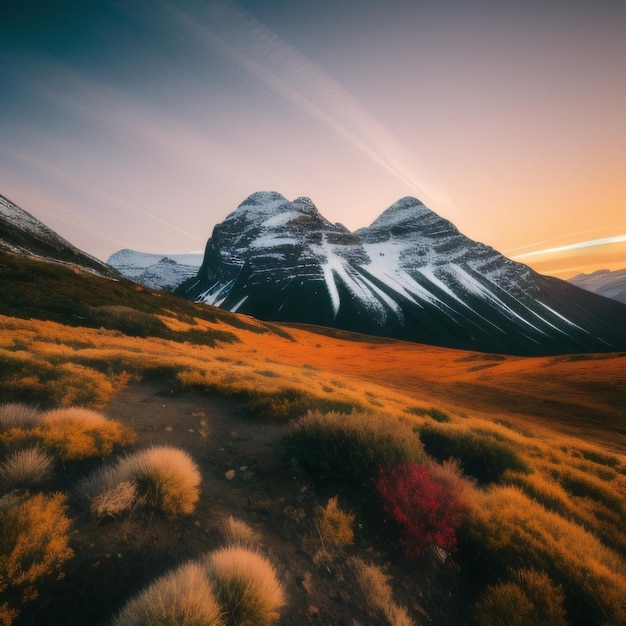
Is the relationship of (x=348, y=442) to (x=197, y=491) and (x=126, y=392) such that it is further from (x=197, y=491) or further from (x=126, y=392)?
(x=126, y=392)

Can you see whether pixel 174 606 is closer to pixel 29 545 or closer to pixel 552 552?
pixel 29 545

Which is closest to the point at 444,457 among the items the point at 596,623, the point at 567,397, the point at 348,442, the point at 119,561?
the point at 348,442

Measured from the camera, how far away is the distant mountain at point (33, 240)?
40.3m

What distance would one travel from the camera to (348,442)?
6.77 meters

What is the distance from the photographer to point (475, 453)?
8609mm

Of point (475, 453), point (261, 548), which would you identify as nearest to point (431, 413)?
point (475, 453)

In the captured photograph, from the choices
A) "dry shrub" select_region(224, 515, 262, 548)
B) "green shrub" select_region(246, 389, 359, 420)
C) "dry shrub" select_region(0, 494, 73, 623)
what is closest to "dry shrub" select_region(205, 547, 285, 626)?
"dry shrub" select_region(224, 515, 262, 548)

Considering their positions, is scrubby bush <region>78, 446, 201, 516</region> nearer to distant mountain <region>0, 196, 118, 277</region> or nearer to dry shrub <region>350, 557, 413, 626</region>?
dry shrub <region>350, 557, 413, 626</region>

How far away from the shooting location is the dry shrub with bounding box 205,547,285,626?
3207 millimetres

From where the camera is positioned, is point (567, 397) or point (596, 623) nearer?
point (596, 623)

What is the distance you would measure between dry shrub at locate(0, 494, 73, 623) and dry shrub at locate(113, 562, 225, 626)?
38.5 inches

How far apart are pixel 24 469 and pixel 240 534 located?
3.19 metres

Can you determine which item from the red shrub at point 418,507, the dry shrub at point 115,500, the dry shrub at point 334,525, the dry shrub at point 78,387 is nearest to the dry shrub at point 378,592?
the dry shrub at point 334,525

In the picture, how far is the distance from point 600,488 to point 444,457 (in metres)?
3.97
